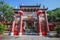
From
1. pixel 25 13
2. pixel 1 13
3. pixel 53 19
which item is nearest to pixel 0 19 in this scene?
pixel 1 13

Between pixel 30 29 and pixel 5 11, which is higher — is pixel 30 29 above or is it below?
below

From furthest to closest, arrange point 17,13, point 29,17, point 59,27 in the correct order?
point 29,17
point 17,13
point 59,27

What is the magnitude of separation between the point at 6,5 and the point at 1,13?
2555 millimetres

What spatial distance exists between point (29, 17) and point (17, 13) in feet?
7.85

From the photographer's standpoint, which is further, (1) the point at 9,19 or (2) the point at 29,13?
(1) the point at 9,19

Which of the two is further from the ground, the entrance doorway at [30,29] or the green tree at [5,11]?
the green tree at [5,11]

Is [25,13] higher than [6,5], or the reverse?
[6,5]

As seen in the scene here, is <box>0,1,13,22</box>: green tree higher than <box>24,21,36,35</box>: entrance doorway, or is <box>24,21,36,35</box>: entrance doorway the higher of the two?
<box>0,1,13,22</box>: green tree

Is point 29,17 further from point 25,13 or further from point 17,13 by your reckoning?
point 17,13

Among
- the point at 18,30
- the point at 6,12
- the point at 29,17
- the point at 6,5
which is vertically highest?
the point at 6,5

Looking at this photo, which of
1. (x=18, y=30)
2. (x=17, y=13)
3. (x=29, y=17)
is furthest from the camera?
(x=29, y=17)

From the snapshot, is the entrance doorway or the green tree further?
the green tree

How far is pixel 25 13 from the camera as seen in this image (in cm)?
1809

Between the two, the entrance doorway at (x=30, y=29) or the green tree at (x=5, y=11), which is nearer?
the entrance doorway at (x=30, y=29)
